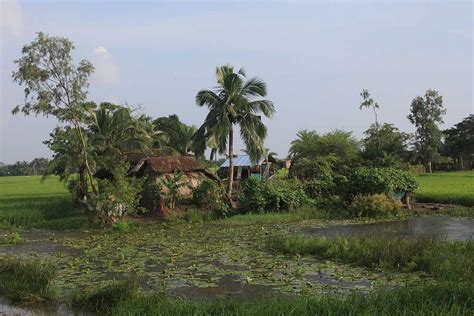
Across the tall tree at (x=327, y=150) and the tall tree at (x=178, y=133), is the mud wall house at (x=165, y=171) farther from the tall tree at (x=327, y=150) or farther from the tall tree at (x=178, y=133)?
the tall tree at (x=178, y=133)

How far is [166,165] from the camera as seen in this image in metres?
23.0

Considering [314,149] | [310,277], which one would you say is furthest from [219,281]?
[314,149]

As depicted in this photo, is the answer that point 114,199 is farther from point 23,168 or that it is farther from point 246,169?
point 23,168

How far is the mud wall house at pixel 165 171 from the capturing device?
22.7 m

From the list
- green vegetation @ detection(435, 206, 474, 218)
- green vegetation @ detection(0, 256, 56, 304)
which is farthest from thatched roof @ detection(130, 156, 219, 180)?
green vegetation @ detection(0, 256, 56, 304)

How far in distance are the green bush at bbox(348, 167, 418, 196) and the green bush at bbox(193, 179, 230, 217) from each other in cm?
613

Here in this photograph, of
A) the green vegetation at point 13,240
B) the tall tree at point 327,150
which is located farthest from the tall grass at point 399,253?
the tall tree at point 327,150

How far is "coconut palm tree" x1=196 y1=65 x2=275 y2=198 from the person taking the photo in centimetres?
2380

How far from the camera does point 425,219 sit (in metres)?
19.8

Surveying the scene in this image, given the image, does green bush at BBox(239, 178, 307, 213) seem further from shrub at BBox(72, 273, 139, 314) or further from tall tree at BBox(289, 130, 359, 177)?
shrub at BBox(72, 273, 139, 314)

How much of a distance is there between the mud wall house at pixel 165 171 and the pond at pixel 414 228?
7836 mm

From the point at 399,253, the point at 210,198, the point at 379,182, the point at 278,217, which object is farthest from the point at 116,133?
the point at 399,253

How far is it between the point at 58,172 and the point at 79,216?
179 inches

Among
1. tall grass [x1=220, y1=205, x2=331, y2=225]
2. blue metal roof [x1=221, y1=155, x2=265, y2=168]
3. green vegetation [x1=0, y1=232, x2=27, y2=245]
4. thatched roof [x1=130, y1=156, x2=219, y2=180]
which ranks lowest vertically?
green vegetation [x1=0, y1=232, x2=27, y2=245]
